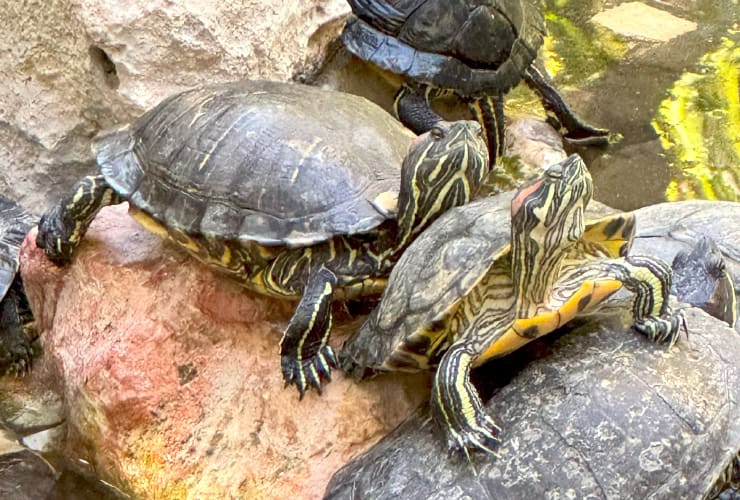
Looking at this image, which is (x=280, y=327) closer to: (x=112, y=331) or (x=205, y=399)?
(x=205, y=399)

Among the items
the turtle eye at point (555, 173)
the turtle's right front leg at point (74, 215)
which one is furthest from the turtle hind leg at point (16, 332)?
the turtle eye at point (555, 173)

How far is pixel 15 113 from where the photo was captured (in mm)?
3994

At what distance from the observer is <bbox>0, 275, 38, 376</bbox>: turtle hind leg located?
3.45 meters

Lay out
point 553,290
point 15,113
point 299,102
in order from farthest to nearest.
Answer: point 15,113, point 299,102, point 553,290

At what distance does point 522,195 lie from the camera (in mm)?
2199

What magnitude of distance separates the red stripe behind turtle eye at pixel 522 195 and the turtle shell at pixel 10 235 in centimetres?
235

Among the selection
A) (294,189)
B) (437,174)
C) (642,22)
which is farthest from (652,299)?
(642,22)

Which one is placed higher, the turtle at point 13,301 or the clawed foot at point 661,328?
the clawed foot at point 661,328

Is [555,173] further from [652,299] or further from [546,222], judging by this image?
[652,299]

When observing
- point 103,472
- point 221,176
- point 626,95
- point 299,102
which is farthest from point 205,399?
point 626,95

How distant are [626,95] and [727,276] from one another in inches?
88.2

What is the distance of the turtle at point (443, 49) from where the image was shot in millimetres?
4031

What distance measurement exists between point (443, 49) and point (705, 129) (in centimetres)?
158

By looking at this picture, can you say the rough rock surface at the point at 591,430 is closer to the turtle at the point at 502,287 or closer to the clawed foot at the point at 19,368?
the turtle at the point at 502,287
